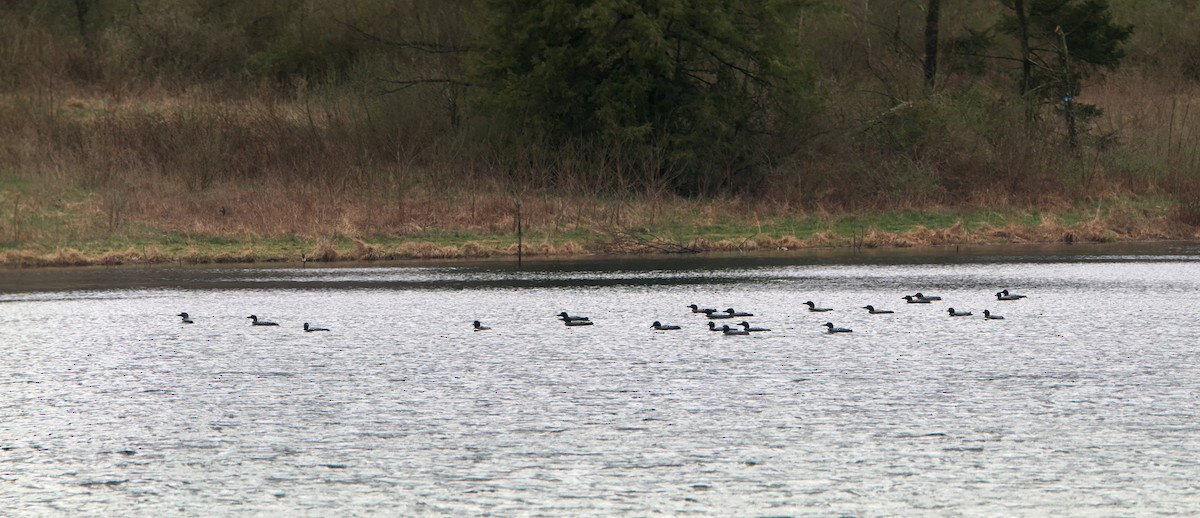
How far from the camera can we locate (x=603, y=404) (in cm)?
1797

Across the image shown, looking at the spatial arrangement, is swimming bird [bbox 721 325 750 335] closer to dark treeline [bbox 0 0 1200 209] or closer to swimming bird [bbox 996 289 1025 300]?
swimming bird [bbox 996 289 1025 300]

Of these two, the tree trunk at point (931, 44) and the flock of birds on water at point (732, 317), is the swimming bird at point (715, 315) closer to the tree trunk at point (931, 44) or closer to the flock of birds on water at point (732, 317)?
the flock of birds on water at point (732, 317)

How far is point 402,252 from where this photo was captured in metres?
41.4

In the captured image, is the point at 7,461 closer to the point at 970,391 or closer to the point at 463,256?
the point at 970,391

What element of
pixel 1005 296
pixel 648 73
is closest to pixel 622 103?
pixel 648 73

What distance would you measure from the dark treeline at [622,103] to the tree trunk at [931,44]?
0.11m

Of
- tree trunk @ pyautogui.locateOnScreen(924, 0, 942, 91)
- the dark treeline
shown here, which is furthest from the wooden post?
tree trunk @ pyautogui.locateOnScreen(924, 0, 942, 91)

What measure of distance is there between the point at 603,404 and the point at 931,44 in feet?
138

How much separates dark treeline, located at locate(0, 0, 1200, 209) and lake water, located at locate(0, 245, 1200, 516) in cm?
Answer: 1717

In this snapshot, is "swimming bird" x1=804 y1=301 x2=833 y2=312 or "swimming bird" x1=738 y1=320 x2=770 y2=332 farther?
"swimming bird" x1=804 y1=301 x2=833 y2=312

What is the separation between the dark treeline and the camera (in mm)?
48594

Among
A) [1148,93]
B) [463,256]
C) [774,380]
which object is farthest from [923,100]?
[774,380]

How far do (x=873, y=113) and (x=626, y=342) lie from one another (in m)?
31.8

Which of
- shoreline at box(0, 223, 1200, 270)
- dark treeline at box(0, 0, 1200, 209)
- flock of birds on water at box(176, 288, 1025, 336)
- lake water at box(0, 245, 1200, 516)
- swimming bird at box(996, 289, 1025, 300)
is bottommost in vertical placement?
lake water at box(0, 245, 1200, 516)
